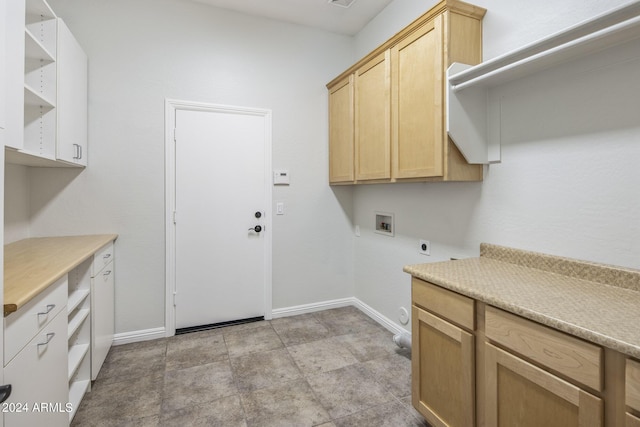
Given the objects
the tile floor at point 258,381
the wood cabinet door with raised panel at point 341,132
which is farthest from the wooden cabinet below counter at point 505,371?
the wood cabinet door with raised panel at point 341,132

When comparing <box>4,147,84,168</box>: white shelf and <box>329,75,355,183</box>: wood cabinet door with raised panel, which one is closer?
<box>4,147,84,168</box>: white shelf

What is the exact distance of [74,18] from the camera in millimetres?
2523

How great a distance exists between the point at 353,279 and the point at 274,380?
162 cm

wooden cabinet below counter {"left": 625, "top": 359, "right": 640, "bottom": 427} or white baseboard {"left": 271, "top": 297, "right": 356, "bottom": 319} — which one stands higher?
wooden cabinet below counter {"left": 625, "top": 359, "right": 640, "bottom": 427}

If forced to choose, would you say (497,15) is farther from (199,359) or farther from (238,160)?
(199,359)

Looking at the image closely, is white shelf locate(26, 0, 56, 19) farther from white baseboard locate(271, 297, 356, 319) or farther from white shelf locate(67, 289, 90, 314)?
white baseboard locate(271, 297, 356, 319)

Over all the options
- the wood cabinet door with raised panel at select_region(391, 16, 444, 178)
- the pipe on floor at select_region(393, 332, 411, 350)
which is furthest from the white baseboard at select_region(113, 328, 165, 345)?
the wood cabinet door with raised panel at select_region(391, 16, 444, 178)

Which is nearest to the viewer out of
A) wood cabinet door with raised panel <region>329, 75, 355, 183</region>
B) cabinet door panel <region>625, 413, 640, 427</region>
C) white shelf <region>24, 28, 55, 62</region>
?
cabinet door panel <region>625, 413, 640, 427</region>

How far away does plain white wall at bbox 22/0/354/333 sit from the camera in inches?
101

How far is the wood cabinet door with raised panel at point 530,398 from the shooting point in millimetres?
959

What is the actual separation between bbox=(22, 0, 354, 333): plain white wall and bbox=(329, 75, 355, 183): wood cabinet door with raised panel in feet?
0.46

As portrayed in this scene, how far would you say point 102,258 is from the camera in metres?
2.26

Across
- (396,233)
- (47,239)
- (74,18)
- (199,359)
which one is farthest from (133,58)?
(396,233)

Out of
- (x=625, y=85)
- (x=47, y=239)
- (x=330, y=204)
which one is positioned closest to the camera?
(x=625, y=85)
